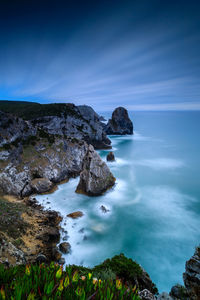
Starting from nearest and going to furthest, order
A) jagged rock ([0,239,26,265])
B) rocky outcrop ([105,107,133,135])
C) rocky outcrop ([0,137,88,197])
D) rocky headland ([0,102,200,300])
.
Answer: rocky headland ([0,102,200,300]) < jagged rock ([0,239,26,265]) < rocky outcrop ([0,137,88,197]) < rocky outcrop ([105,107,133,135])

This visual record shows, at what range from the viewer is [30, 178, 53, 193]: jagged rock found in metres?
26.8

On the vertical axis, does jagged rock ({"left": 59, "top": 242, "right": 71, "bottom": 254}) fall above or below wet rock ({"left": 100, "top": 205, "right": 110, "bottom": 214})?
above

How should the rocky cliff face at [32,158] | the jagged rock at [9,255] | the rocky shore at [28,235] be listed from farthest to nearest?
1. the rocky cliff face at [32,158]
2. the rocky shore at [28,235]
3. the jagged rock at [9,255]

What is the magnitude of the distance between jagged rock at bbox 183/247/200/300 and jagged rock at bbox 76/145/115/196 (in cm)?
2043

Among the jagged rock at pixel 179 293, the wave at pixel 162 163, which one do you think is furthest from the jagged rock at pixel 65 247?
the wave at pixel 162 163

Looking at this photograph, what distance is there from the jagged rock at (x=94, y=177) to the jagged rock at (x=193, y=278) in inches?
804

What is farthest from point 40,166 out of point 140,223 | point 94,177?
point 140,223

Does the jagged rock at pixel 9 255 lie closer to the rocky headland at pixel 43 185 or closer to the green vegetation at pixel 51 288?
the rocky headland at pixel 43 185

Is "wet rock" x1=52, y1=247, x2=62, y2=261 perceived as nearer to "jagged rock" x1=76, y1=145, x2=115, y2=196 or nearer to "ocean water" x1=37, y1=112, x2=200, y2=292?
"ocean water" x1=37, y1=112, x2=200, y2=292

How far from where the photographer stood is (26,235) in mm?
15242

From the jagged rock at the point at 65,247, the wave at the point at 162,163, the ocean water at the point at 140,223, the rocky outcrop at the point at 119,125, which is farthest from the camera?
the rocky outcrop at the point at 119,125

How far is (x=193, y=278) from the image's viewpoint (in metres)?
6.63

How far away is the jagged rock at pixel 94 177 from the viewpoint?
88.0ft

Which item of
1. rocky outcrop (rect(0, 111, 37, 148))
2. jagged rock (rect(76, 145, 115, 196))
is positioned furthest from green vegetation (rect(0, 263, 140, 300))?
rocky outcrop (rect(0, 111, 37, 148))
